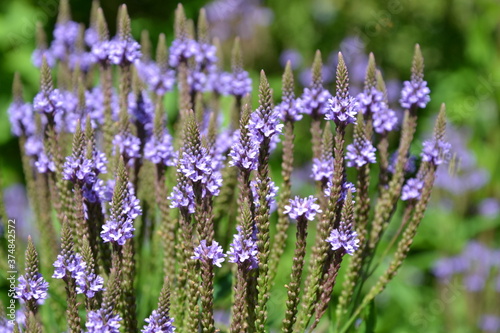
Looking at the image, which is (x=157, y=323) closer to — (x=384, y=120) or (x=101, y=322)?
(x=101, y=322)

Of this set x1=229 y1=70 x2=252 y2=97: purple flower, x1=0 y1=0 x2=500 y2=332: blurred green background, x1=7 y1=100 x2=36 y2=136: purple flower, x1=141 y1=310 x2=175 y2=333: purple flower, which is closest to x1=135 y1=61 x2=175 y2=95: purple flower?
x1=229 y1=70 x2=252 y2=97: purple flower

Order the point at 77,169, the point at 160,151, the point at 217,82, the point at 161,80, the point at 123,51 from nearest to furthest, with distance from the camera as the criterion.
Answer: the point at 77,169 → the point at 160,151 → the point at 123,51 → the point at 161,80 → the point at 217,82

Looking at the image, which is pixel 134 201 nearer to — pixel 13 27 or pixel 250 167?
pixel 250 167

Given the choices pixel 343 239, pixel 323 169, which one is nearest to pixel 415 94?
pixel 323 169

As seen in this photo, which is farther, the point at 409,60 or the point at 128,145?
the point at 409,60

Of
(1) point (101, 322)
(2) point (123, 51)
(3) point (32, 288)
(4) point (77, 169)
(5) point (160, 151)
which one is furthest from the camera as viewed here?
(2) point (123, 51)
